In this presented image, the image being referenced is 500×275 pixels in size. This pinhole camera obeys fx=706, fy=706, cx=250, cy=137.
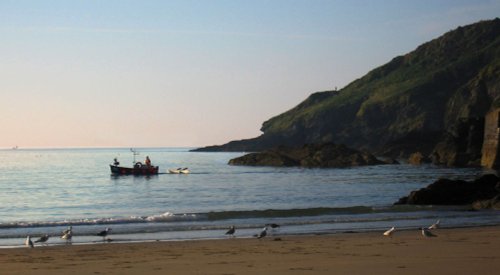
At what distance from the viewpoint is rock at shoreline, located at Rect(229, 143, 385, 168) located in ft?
381

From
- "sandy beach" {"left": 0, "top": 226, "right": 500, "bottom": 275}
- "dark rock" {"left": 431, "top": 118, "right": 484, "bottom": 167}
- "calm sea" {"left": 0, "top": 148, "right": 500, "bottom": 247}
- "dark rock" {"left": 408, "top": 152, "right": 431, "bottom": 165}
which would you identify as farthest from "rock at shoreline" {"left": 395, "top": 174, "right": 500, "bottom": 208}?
"dark rock" {"left": 408, "top": 152, "right": 431, "bottom": 165}

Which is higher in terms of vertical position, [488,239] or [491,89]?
A: [491,89]

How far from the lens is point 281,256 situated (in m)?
19.0

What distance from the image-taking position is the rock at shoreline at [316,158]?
116 metres

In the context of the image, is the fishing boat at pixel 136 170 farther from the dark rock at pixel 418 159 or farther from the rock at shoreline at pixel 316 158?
the dark rock at pixel 418 159

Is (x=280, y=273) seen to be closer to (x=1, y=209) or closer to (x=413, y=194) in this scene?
(x=413, y=194)

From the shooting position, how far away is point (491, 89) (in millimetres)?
174750

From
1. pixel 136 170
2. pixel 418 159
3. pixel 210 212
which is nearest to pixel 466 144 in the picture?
pixel 418 159

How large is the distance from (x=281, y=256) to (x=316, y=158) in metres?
98.3

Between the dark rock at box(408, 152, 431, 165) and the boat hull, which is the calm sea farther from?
the dark rock at box(408, 152, 431, 165)

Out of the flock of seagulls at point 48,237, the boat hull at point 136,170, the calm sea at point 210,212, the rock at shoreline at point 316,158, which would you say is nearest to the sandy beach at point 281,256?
the flock of seagulls at point 48,237

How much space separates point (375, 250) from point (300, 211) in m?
19.0

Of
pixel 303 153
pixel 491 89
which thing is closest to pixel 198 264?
pixel 303 153

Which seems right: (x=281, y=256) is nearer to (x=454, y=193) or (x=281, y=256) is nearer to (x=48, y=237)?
(x=48, y=237)
